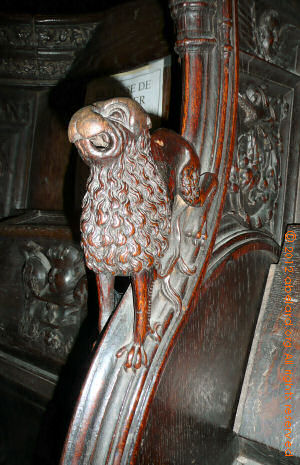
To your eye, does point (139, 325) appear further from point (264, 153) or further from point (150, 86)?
point (150, 86)

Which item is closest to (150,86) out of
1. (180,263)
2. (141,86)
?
(141,86)

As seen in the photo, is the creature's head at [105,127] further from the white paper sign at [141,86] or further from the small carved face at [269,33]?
the white paper sign at [141,86]

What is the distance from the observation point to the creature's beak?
17.1 inches

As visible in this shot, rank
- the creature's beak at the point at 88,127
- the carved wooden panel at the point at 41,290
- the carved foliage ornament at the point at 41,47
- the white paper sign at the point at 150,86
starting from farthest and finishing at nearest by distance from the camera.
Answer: the carved foliage ornament at the point at 41,47
the carved wooden panel at the point at 41,290
the white paper sign at the point at 150,86
the creature's beak at the point at 88,127

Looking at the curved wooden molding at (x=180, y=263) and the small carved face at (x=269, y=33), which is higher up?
the small carved face at (x=269, y=33)

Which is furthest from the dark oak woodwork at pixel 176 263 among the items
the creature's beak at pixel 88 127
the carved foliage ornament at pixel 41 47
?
the carved foliage ornament at pixel 41 47

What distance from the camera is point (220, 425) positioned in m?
0.71

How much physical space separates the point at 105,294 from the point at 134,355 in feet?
0.27

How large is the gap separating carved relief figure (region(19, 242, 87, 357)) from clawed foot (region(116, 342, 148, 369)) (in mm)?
567

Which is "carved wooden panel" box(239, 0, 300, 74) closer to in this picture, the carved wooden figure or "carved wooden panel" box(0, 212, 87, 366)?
the carved wooden figure

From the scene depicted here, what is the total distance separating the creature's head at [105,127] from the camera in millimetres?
437

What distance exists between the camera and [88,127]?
1.42 feet

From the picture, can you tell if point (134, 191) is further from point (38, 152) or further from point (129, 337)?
point (38, 152)

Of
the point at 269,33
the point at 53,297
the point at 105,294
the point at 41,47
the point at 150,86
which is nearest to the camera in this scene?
the point at 105,294
